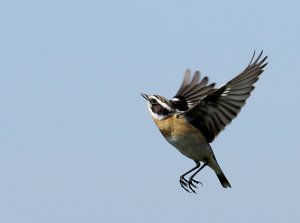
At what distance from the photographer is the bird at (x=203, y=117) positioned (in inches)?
503

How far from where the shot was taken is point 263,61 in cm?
1262

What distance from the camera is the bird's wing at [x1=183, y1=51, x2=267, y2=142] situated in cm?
1270

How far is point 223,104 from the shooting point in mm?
13070

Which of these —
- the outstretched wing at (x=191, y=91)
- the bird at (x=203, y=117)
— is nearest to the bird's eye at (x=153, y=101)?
the bird at (x=203, y=117)

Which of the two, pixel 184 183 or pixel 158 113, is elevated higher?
pixel 158 113

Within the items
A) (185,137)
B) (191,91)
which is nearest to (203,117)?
(185,137)

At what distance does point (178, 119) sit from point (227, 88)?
105 cm

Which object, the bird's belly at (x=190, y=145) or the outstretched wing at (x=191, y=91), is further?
the outstretched wing at (x=191, y=91)

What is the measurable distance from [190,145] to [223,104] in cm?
87

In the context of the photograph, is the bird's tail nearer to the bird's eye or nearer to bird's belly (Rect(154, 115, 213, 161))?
bird's belly (Rect(154, 115, 213, 161))

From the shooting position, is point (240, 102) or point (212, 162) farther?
point (212, 162)

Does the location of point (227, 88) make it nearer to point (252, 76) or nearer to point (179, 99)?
point (252, 76)

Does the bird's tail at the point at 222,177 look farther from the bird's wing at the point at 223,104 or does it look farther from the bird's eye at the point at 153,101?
the bird's eye at the point at 153,101

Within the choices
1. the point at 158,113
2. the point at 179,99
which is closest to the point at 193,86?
the point at 179,99
